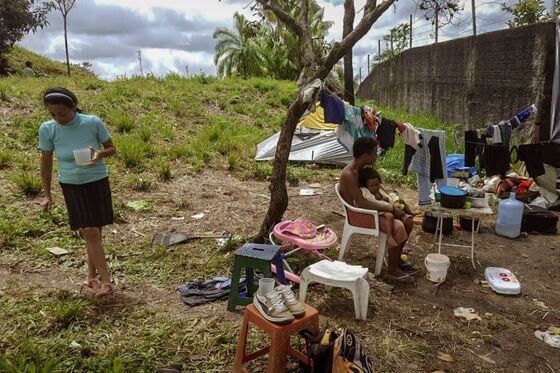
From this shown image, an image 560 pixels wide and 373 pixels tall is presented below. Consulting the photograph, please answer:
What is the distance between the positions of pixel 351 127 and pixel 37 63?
68.2 feet

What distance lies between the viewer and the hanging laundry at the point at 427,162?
15.9 feet

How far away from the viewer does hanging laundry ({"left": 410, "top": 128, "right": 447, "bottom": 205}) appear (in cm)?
486

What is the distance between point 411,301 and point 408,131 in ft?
6.75

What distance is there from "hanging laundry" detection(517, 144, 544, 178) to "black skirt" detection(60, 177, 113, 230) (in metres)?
4.95

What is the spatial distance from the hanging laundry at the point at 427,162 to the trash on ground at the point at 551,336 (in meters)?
2.05

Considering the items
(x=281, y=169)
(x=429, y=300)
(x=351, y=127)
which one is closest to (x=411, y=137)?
(x=351, y=127)

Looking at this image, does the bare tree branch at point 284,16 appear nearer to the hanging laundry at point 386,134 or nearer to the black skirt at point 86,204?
the hanging laundry at point 386,134

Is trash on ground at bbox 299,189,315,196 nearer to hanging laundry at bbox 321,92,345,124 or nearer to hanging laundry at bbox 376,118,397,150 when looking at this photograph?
hanging laundry at bbox 376,118,397,150

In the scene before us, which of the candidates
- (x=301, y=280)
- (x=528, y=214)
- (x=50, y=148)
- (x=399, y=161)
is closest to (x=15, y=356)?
(x=50, y=148)

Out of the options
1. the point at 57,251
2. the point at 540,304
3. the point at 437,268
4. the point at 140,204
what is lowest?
the point at 540,304

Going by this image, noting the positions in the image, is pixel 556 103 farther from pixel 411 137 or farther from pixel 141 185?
pixel 141 185

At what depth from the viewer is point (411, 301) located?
3600 millimetres

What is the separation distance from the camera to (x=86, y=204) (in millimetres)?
3230

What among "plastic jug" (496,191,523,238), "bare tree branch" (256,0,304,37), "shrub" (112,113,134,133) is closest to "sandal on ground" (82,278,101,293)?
"bare tree branch" (256,0,304,37)
